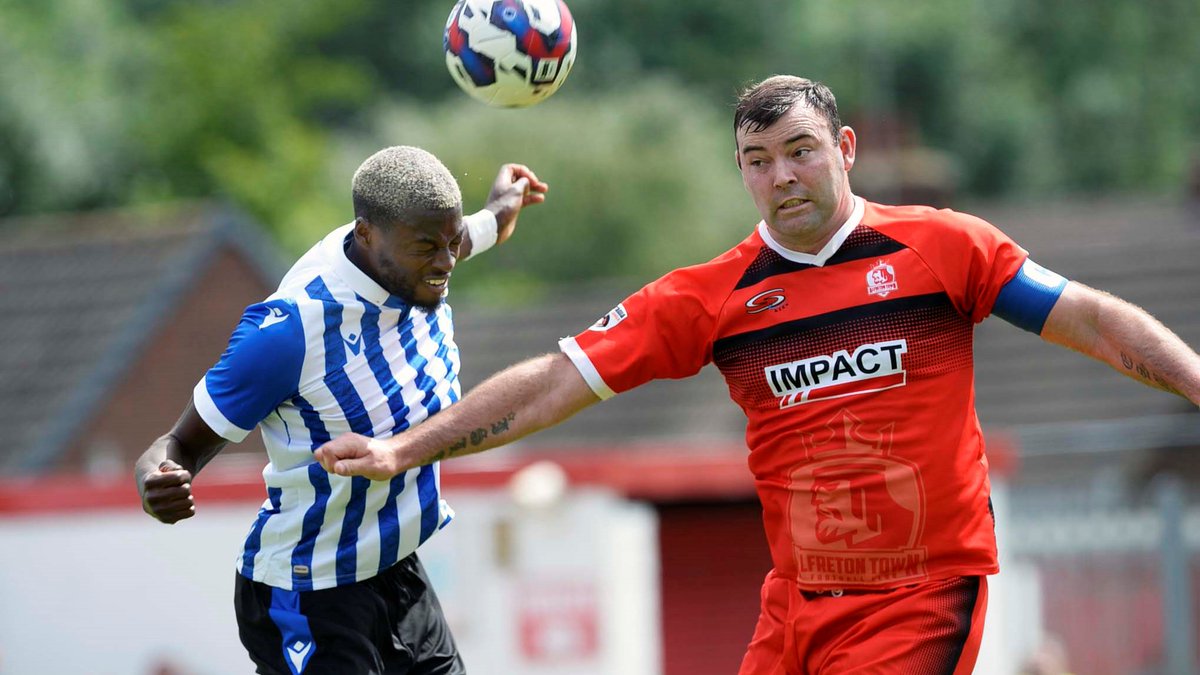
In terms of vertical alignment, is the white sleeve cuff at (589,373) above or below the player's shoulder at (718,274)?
below

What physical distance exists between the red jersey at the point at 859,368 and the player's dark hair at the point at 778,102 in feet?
1.03

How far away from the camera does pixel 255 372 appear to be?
5.05 m

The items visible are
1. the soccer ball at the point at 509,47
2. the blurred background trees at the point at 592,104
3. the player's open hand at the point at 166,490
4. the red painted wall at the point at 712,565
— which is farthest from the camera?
the blurred background trees at the point at 592,104

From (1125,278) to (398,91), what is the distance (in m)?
29.1

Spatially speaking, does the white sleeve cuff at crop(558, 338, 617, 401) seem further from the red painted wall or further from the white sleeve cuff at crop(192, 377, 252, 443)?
the red painted wall

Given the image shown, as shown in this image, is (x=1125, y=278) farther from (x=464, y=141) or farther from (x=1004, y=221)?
(x=464, y=141)

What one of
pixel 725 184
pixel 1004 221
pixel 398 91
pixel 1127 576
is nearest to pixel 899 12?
pixel 725 184

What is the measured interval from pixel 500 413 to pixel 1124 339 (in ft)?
6.11

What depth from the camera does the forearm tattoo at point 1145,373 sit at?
479cm

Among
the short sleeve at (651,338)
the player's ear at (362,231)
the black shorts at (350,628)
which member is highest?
the player's ear at (362,231)

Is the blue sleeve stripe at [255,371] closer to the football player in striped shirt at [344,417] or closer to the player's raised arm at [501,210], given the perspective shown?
the football player in striped shirt at [344,417]

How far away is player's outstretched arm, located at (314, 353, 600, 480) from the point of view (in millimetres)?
5012

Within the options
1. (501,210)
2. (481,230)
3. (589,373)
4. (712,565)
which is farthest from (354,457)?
(712,565)

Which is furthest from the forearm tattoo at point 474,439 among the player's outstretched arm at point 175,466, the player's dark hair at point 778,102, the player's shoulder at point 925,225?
the player's shoulder at point 925,225
